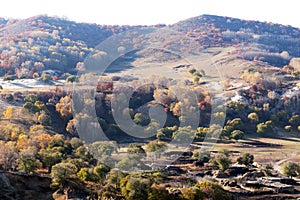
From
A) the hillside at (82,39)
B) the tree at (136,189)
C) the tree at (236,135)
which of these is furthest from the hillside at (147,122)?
the hillside at (82,39)

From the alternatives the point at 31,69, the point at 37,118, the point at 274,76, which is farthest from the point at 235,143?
the point at 31,69

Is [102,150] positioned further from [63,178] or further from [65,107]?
[65,107]

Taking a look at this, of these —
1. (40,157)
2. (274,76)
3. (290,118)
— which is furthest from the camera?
(274,76)

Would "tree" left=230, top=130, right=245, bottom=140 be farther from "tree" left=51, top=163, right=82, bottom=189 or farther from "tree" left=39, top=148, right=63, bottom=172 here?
"tree" left=51, top=163, right=82, bottom=189

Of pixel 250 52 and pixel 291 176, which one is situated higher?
pixel 250 52

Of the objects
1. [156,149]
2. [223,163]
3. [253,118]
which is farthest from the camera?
[253,118]

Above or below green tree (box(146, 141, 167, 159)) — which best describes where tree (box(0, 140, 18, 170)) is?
above

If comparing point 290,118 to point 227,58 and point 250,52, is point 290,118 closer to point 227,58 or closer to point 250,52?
point 227,58

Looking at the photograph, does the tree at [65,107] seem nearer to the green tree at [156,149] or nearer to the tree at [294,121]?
the green tree at [156,149]

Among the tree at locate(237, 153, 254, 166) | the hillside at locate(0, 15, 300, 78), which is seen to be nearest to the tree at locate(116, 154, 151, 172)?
the tree at locate(237, 153, 254, 166)

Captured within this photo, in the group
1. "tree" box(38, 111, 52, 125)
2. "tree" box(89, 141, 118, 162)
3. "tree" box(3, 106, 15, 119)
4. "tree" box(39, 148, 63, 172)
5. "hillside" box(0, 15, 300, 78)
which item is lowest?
"tree" box(89, 141, 118, 162)

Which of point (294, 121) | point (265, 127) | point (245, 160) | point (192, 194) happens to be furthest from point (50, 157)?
point (294, 121)
